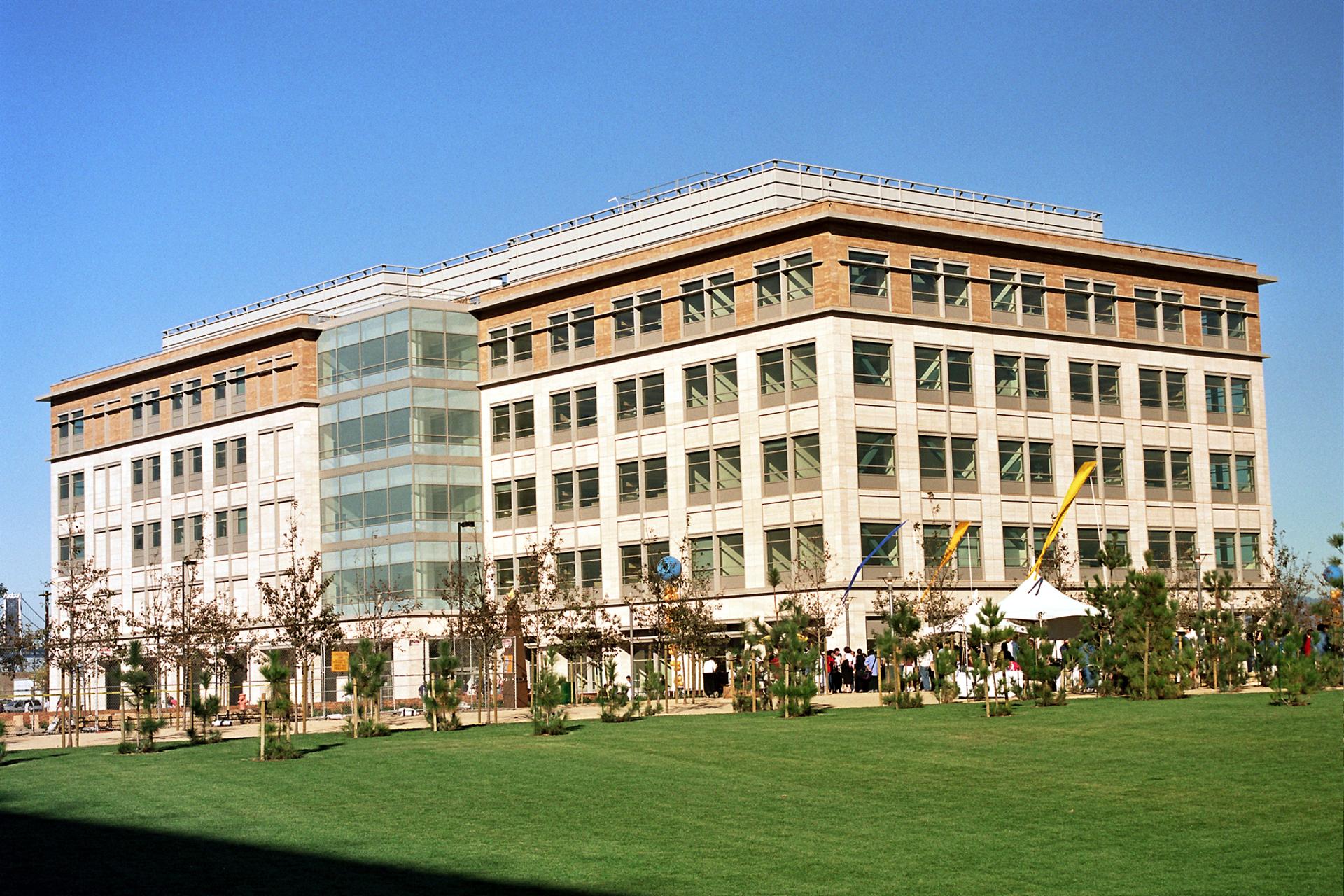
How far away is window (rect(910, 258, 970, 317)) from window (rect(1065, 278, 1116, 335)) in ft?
18.3

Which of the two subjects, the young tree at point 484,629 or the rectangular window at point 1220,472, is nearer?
the young tree at point 484,629

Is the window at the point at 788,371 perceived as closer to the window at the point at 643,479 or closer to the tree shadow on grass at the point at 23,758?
the window at the point at 643,479

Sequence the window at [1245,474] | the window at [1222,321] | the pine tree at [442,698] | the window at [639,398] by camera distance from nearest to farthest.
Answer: the pine tree at [442,698]
the window at [639,398]
the window at [1222,321]
the window at [1245,474]

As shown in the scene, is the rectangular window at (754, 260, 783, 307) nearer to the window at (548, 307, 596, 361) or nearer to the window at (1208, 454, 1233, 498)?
the window at (548, 307, 596, 361)

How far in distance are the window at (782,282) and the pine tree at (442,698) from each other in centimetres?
2970

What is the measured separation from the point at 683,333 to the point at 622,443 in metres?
6.05

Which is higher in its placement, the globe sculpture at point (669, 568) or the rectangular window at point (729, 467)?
the rectangular window at point (729, 467)

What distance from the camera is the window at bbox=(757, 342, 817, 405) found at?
64688mm

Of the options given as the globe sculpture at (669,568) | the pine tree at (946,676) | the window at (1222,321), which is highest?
the window at (1222,321)

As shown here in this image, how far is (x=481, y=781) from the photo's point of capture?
82.4 ft

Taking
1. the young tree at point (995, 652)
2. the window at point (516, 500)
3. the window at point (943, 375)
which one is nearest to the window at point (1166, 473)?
the window at point (943, 375)

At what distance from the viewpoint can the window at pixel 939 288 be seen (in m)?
66.4

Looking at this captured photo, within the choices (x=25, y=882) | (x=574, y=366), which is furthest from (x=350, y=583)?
(x=25, y=882)

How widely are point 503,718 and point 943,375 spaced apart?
2666cm
